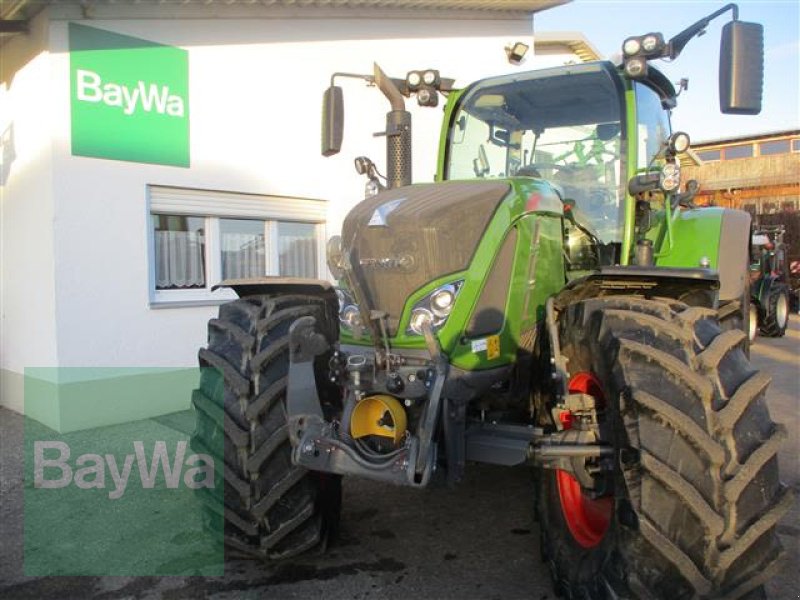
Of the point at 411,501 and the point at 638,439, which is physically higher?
the point at 638,439

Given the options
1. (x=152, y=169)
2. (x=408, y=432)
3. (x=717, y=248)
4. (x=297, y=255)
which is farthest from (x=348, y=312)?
(x=297, y=255)

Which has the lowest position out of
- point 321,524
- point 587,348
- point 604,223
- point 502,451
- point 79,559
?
point 79,559

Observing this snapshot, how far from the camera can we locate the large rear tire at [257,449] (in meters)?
3.11

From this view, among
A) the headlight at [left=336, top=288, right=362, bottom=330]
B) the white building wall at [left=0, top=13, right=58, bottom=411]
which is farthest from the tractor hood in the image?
the white building wall at [left=0, top=13, right=58, bottom=411]

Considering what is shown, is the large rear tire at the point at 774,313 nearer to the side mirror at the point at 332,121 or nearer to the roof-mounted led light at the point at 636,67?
the roof-mounted led light at the point at 636,67

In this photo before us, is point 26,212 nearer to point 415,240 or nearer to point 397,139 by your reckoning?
point 397,139

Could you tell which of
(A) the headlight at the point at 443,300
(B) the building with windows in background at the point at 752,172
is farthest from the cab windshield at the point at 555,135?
(B) the building with windows in background at the point at 752,172

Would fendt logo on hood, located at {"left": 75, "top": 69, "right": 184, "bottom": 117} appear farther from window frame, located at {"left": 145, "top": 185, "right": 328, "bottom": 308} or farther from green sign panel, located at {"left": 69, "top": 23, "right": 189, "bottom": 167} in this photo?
window frame, located at {"left": 145, "top": 185, "right": 328, "bottom": 308}

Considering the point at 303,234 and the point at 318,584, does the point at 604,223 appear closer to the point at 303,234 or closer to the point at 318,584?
the point at 318,584

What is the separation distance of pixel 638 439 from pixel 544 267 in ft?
3.87

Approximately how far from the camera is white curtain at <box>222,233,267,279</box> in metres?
7.38

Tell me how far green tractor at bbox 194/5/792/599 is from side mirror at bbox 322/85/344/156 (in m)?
0.33

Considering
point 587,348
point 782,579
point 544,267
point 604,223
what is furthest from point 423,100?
point 782,579

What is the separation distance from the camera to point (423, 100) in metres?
4.57
